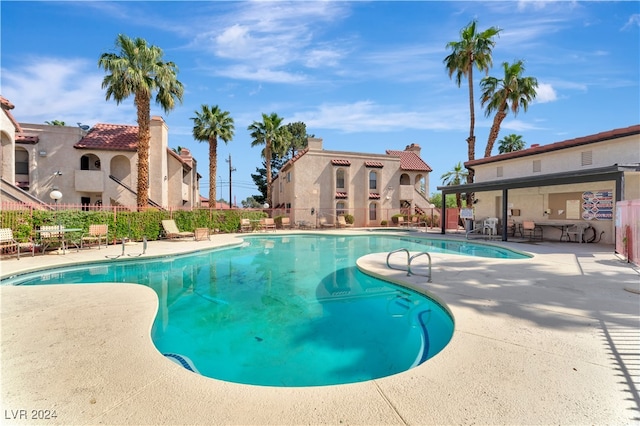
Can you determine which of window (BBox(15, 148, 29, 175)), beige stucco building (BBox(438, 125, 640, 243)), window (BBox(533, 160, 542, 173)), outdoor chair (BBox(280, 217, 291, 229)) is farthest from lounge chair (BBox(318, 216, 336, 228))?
window (BBox(15, 148, 29, 175))

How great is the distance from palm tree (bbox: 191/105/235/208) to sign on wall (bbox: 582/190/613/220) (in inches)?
1027

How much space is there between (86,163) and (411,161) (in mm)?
30207

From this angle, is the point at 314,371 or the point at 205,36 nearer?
the point at 314,371

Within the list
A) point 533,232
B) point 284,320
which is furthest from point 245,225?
point 533,232

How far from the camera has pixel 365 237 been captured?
21.1 m

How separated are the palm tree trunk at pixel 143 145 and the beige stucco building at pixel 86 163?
4907mm

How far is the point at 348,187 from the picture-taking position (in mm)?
29734

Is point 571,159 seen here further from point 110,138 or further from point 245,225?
point 110,138

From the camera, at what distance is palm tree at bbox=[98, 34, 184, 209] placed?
56.1 feet

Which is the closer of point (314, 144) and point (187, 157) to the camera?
point (314, 144)

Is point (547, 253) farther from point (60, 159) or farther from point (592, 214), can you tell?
point (60, 159)

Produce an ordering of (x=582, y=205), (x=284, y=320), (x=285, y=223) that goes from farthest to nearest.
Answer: (x=285, y=223) → (x=582, y=205) → (x=284, y=320)

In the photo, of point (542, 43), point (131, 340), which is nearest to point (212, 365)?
point (131, 340)

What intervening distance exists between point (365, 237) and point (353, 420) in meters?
18.8
